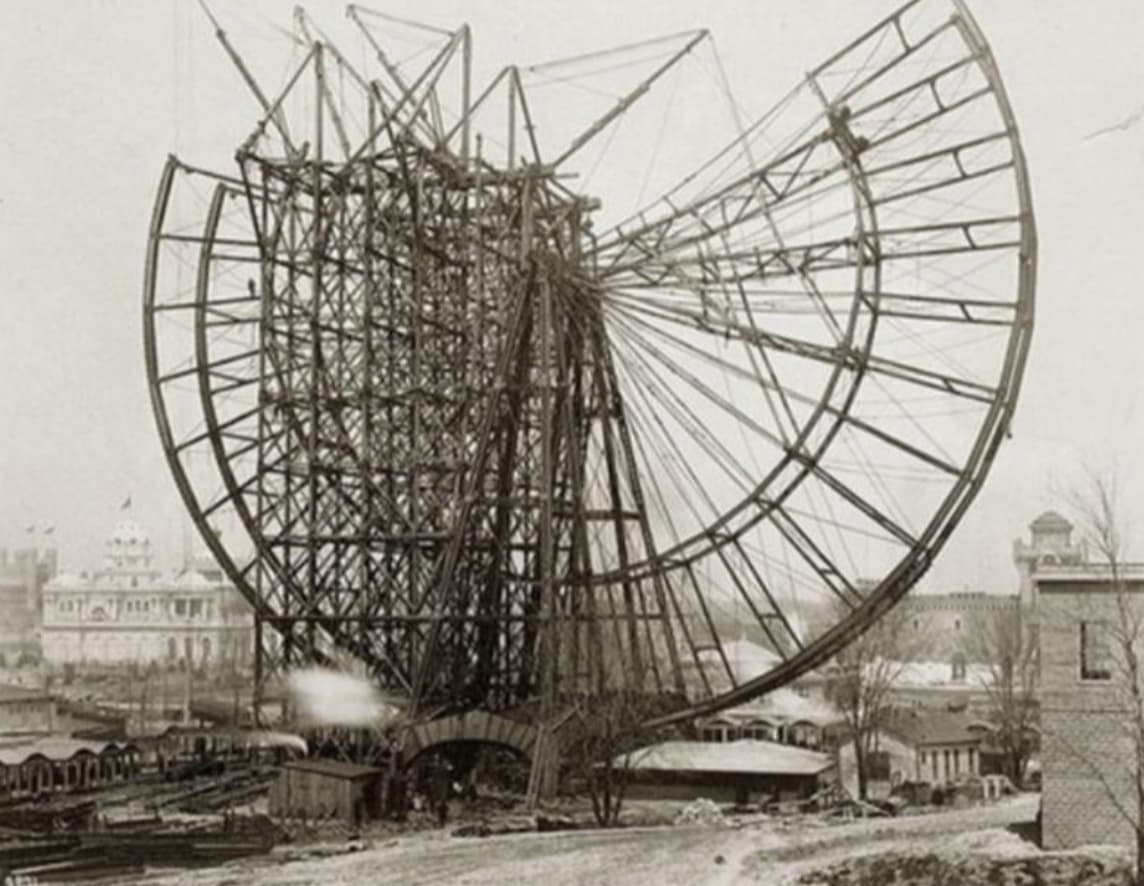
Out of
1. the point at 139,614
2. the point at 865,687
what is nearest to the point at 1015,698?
the point at 865,687

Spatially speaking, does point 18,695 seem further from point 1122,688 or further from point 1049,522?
point 1049,522

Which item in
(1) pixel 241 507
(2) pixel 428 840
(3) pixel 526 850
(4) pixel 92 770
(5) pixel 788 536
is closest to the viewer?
(3) pixel 526 850

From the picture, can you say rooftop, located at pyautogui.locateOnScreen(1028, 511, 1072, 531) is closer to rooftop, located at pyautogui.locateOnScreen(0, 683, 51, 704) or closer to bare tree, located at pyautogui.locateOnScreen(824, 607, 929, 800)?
Answer: bare tree, located at pyautogui.locateOnScreen(824, 607, 929, 800)

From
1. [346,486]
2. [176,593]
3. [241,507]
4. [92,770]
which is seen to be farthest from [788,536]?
[176,593]

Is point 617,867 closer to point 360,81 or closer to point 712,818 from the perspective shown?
point 712,818

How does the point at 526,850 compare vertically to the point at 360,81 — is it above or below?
below

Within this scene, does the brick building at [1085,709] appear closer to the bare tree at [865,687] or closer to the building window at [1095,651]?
the building window at [1095,651]

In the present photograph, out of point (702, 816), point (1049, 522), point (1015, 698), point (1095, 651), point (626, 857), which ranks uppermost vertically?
point (1049, 522)
